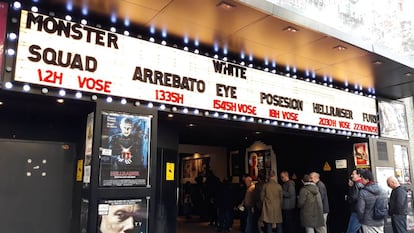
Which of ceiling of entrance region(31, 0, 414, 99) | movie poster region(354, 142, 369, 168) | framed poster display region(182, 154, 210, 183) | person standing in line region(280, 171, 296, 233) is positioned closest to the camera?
ceiling of entrance region(31, 0, 414, 99)

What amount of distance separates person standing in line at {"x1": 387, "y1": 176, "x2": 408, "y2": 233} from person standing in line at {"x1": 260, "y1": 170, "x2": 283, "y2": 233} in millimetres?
1920

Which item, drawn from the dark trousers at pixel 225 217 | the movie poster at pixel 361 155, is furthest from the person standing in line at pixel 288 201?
the dark trousers at pixel 225 217

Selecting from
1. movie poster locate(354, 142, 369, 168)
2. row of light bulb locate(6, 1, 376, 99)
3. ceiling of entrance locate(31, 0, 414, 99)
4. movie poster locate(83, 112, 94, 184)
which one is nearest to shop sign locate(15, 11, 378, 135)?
row of light bulb locate(6, 1, 376, 99)

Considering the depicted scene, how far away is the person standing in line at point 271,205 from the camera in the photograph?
6.58 metres

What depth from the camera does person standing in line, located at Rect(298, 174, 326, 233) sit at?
20.1 ft

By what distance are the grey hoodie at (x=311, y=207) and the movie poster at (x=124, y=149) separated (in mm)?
3063

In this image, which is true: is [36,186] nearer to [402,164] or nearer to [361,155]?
[361,155]

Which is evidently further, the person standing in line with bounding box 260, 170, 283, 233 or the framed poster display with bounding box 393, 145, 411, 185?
the framed poster display with bounding box 393, 145, 411, 185

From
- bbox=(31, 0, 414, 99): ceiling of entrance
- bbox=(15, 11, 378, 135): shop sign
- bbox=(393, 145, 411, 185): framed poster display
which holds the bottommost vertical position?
bbox=(393, 145, 411, 185): framed poster display

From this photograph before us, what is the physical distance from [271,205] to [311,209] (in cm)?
78

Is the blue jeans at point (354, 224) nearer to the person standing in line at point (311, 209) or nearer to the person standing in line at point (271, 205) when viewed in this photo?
the person standing in line at point (311, 209)

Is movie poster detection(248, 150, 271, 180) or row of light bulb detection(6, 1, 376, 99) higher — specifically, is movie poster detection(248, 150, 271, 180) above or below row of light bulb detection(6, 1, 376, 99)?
below

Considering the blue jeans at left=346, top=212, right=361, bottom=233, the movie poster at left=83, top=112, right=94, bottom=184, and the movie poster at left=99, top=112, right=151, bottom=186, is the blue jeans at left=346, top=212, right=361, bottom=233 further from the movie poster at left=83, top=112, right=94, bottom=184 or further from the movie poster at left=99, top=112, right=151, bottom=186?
the movie poster at left=83, top=112, right=94, bottom=184

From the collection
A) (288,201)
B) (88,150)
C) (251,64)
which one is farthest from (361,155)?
(88,150)
